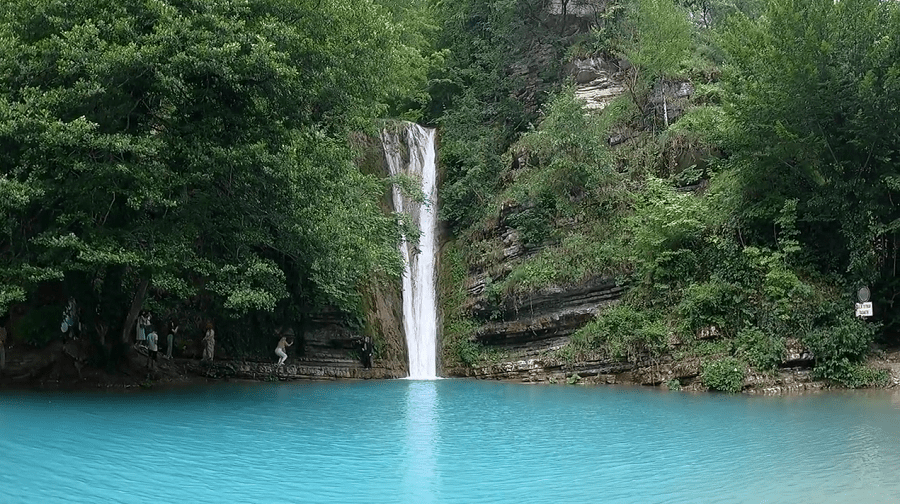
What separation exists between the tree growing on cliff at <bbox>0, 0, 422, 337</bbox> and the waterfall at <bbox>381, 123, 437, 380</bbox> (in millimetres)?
7973

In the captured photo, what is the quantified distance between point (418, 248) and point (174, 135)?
42.2ft

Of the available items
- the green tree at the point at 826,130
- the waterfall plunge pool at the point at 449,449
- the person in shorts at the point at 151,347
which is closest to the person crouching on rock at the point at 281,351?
the person in shorts at the point at 151,347

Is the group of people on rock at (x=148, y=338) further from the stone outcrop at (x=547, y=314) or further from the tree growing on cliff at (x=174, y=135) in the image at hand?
the stone outcrop at (x=547, y=314)

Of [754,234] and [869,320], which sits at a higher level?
[754,234]

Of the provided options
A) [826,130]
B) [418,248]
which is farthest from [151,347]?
[826,130]

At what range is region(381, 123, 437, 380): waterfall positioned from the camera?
2456 cm

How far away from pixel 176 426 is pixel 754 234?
15.1 m

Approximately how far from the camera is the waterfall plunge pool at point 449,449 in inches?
273

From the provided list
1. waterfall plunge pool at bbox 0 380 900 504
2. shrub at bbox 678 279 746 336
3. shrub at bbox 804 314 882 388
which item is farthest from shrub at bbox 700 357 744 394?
shrub at bbox 804 314 882 388

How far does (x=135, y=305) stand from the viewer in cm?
1725

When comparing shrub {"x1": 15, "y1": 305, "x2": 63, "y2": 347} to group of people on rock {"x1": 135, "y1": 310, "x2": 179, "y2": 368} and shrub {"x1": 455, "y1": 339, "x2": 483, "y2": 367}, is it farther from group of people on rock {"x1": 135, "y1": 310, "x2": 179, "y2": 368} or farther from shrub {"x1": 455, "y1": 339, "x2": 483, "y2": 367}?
shrub {"x1": 455, "y1": 339, "x2": 483, "y2": 367}

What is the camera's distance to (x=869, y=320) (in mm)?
18172

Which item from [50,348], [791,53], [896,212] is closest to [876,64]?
[791,53]

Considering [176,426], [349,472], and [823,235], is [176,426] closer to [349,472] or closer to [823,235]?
[349,472]
